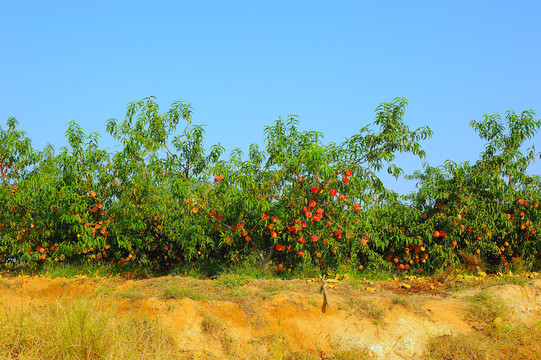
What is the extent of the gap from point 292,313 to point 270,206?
8.96 feet

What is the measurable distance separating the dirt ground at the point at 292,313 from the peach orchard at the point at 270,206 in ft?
5.49

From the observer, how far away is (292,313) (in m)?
7.09

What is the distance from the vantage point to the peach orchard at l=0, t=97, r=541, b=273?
9727 millimetres

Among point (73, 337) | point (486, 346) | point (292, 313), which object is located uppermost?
point (73, 337)

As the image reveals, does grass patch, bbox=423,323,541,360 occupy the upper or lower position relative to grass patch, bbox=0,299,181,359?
lower

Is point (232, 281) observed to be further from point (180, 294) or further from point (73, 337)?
point (73, 337)

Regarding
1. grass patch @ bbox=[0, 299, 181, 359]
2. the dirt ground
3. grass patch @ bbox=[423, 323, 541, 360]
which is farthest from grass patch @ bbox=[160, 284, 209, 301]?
grass patch @ bbox=[423, 323, 541, 360]

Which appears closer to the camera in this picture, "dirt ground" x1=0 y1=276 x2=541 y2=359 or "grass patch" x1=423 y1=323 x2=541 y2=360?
"dirt ground" x1=0 y1=276 x2=541 y2=359

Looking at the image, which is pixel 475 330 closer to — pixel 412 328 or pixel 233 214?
pixel 412 328

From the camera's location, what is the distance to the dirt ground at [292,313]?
260 inches

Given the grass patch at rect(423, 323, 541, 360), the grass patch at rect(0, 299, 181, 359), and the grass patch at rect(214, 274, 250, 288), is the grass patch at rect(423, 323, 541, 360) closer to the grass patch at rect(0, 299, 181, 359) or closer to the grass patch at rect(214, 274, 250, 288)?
the grass patch at rect(214, 274, 250, 288)

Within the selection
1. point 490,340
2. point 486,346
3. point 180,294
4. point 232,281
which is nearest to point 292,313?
point 232,281

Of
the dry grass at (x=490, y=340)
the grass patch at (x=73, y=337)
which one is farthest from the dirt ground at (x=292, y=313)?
the grass patch at (x=73, y=337)

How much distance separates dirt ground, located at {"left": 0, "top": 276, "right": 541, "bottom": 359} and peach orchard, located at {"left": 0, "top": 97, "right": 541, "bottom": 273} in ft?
5.49
